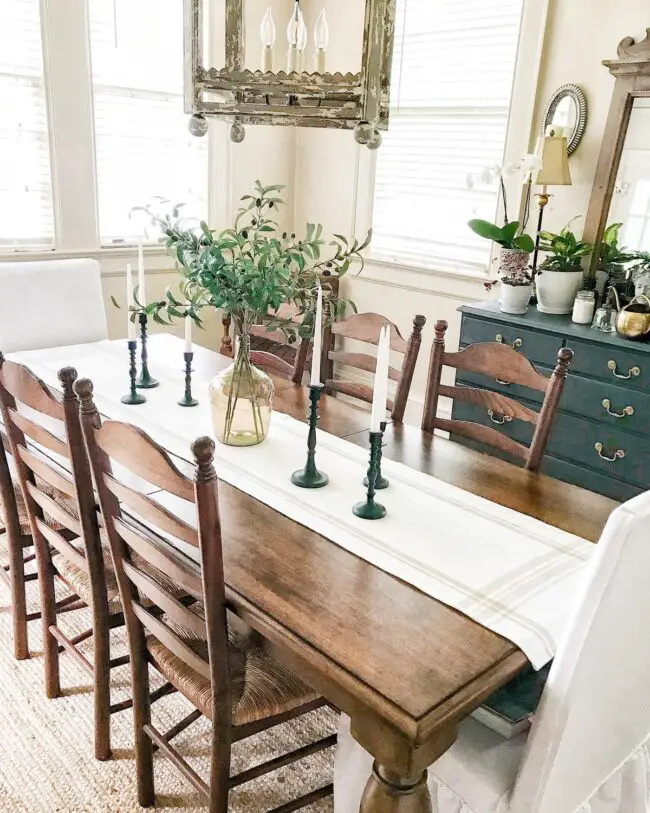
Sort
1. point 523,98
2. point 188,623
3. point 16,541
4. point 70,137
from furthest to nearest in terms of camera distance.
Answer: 1. point 70,137
2. point 523,98
3. point 16,541
4. point 188,623

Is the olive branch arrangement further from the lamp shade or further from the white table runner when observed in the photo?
the lamp shade

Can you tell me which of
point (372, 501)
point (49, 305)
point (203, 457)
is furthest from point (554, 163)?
point (203, 457)

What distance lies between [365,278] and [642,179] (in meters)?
1.69

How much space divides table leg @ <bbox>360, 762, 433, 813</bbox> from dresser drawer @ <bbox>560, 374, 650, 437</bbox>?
1900 mm

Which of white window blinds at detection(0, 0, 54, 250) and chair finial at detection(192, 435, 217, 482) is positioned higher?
white window blinds at detection(0, 0, 54, 250)

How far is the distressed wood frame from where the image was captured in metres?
1.36

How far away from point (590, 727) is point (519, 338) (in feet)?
6.39

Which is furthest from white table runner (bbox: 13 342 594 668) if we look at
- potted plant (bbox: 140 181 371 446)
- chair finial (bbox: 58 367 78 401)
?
chair finial (bbox: 58 367 78 401)

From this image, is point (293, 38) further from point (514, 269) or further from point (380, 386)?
point (514, 269)

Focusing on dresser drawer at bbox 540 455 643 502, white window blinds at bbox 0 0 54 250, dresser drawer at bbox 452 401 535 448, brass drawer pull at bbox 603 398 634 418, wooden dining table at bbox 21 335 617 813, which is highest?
white window blinds at bbox 0 0 54 250

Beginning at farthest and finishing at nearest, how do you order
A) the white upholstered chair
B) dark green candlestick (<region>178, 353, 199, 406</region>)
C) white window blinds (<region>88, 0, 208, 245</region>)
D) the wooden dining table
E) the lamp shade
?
white window blinds (<region>88, 0, 208, 245</region>) → the lamp shade → the white upholstered chair → dark green candlestick (<region>178, 353, 199, 406</region>) → the wooden dining table

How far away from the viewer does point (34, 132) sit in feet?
11.1

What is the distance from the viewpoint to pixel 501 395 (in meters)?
2.00

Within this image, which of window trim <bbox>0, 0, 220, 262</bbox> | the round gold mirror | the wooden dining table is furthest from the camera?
window trim <bbox>0, 0, 220, 262</bbox>
